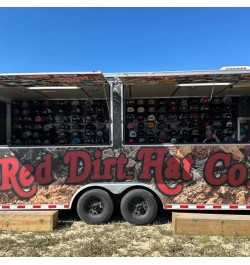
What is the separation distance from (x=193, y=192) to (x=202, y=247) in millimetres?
1476

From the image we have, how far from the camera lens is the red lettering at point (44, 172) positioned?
702 centimetres

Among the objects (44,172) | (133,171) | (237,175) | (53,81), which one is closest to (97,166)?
(133,171)

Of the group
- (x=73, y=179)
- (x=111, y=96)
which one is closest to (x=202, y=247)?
(x=73, y=179)

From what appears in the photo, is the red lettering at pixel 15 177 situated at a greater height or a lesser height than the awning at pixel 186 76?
lesser

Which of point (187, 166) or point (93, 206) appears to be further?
point (93, 206)

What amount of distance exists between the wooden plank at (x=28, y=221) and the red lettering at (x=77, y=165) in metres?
0.83

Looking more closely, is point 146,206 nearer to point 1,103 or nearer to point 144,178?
point 144,178

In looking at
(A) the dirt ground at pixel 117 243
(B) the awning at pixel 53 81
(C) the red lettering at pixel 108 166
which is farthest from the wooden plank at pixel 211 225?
(B) the awning at pixel 53 81

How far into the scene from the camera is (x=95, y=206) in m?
7.02

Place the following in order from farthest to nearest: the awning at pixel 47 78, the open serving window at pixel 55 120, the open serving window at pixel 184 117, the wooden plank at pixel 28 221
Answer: the open serving window at pixel 55 120 < the open serving window at pixel 184 117 < the wooden plank at pixel 28 221 < the awning at pixel 47 78

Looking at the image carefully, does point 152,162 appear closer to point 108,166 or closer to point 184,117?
A: point 108,166

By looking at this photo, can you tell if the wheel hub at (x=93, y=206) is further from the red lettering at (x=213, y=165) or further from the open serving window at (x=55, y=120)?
the open serving window at (x=55, y=120)

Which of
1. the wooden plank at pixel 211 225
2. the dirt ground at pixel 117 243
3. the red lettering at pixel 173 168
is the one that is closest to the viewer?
the dirt ground at pixel 117 243

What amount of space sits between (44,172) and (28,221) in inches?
40.5
